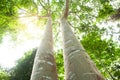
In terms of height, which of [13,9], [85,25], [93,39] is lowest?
[93,39]

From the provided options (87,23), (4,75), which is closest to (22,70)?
(4,75)

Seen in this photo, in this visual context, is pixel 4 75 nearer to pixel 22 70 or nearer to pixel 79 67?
pixel 22 70

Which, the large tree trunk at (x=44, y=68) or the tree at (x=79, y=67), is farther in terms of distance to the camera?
the large tree trunk at (x=44, y=68)

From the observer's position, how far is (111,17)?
1066 cm

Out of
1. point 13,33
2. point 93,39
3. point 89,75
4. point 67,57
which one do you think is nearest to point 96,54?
point 93,39

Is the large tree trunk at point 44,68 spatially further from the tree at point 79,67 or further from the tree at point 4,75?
the tree at point 4,75

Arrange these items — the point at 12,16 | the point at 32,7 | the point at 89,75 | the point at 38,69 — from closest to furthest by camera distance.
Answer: the point at 89,75 < the point at 38,69 < the point at 12,16 < the point at 32,7

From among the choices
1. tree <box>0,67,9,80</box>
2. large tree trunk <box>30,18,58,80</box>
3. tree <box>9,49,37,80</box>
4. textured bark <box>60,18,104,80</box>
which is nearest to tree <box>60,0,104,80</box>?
textured bark <box>60,18,104,80</box>

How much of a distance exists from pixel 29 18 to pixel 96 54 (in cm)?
438

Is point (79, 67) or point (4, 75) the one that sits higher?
point (79, 67)

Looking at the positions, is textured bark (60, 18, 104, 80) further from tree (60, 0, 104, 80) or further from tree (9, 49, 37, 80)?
tree (9, 49, 37, 80)

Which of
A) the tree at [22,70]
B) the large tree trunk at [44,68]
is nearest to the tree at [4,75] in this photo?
the tree at [22,70]

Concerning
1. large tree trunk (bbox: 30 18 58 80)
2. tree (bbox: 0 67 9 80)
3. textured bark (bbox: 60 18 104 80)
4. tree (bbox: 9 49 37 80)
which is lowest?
tree (bbox: 0 67 9 80)

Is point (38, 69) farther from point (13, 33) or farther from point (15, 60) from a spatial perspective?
point (13, 33)
